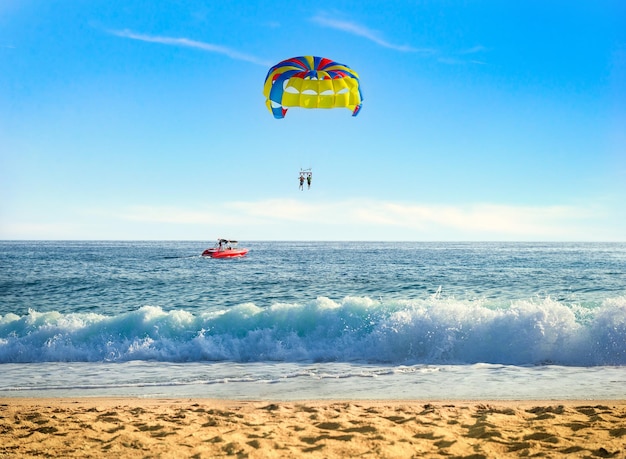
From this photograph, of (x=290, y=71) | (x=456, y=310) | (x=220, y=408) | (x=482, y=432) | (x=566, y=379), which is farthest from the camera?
(x=290, y=71)

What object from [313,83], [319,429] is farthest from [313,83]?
[319,429]

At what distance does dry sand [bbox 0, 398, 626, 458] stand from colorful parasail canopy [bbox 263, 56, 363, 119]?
12498mm

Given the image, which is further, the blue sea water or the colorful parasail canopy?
the colorful parasail canopy

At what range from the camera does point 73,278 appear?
1423 inches

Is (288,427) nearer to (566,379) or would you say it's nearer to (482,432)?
(482,432)

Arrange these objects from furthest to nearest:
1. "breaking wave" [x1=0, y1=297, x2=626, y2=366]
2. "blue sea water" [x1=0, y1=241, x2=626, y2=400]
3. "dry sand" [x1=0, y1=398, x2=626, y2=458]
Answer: "breaking wave" [x1=0, y1=297, x2=626, y2=366] → "blue sea water" [x1=0, y1=241, x2=626, y2=400] → "dry sand" [x1=0, y1=398, x2=626, y2=458]

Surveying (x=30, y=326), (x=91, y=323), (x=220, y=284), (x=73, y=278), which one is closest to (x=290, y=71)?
(x=91, y=323)

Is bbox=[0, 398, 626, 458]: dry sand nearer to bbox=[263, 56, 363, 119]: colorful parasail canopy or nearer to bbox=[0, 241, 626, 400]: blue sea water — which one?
bbox=[0, 241, 626, 400]: blue sea water

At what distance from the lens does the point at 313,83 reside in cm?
1786

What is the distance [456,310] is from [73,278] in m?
31.3

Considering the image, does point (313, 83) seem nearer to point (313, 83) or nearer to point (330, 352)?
point (313, 83)

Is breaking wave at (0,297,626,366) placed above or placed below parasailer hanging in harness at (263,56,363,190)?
below

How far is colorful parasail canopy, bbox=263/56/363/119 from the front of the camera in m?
17.5

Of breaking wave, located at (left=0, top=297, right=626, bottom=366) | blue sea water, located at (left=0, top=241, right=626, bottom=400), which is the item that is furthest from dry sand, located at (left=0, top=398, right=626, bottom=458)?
breaking wave, located at (left=0, top=297, right=626, bottom=366)
